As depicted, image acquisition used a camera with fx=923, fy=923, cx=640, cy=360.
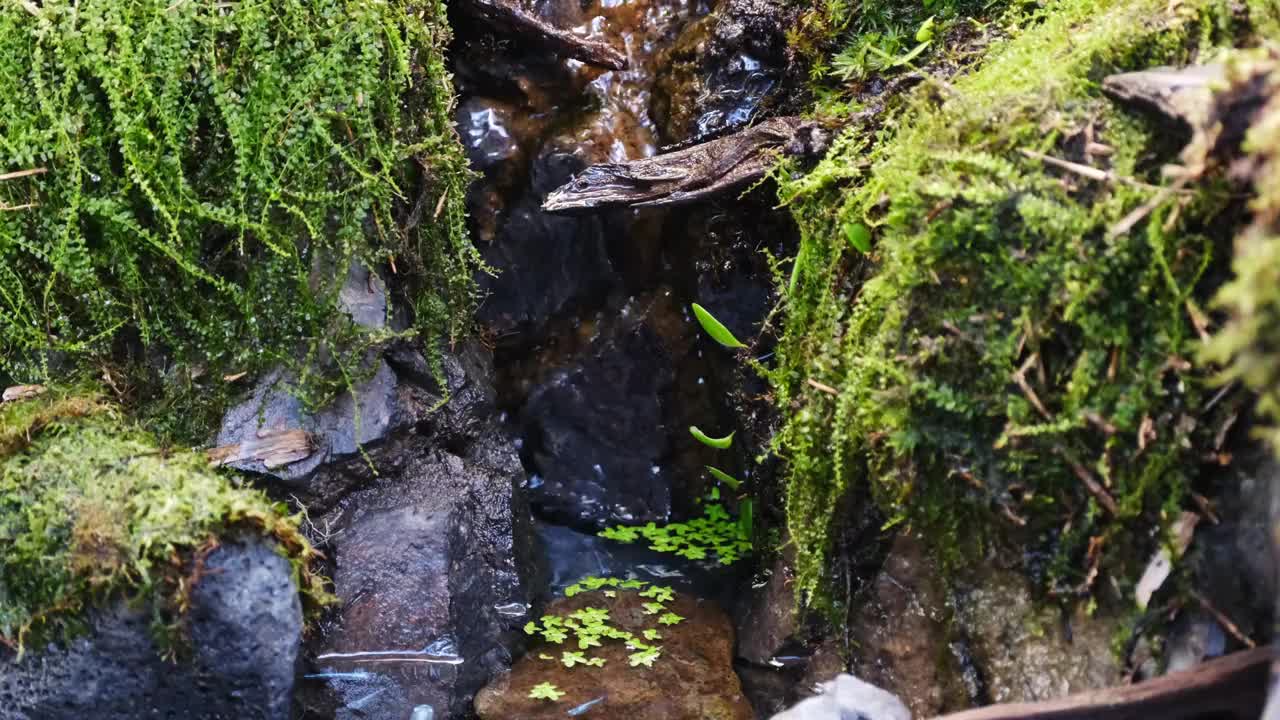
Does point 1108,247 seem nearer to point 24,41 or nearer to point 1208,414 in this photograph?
point 1208,414

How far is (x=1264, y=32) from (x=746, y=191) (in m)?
1.56

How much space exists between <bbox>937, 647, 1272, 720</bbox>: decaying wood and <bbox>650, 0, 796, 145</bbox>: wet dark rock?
2.42 m

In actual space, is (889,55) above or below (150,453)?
above

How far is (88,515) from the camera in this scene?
2.64 metres

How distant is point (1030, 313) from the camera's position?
7.06ft

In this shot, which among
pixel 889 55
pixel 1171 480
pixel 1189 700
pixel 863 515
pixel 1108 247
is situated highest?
pixel 889 55

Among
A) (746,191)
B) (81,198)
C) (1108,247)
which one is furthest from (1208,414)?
(81,198)

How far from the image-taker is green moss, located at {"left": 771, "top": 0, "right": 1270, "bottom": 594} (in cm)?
201

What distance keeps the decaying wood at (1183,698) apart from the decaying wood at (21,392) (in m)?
3.12

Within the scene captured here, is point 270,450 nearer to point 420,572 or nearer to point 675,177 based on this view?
point 420,572

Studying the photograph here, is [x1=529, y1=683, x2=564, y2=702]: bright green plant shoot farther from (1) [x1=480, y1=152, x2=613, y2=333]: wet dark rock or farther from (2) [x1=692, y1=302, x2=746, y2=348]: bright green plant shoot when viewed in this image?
(1) [x1=480, y1=152, x2=613, y2=333]: wet dark rock

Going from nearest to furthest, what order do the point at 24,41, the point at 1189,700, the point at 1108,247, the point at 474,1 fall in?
the point at 1189,700 < the point at 1108,247 < the point at 24,41 < the point at 474,1

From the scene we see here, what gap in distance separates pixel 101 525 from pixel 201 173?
1145 millimetres

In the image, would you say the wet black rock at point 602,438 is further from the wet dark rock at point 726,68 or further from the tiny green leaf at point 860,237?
the tiny green leaf at point 860,237
